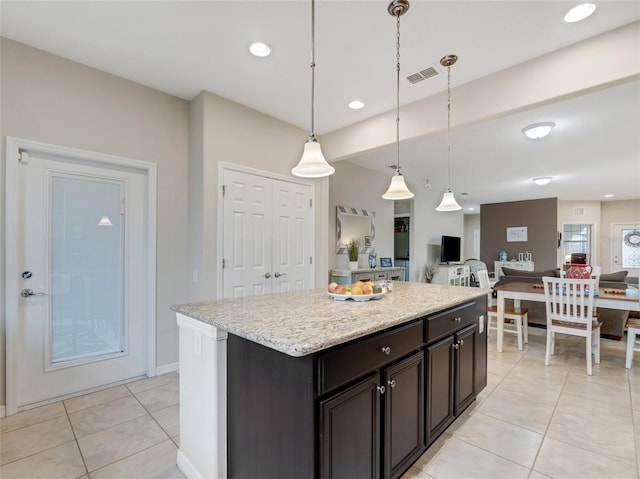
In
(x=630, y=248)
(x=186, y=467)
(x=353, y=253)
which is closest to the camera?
(x=186, y=467)

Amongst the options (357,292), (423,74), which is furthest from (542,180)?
(357,292)

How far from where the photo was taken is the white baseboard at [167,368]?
10.2 ft

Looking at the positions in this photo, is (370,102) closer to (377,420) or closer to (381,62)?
(381,62)

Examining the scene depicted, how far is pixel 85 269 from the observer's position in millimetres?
2764

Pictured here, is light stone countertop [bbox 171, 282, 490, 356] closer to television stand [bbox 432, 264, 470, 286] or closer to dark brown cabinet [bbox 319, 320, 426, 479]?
dark brown cabinet [bbox 319, 320, 426, 479]

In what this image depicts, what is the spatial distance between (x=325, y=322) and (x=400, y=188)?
158 cm

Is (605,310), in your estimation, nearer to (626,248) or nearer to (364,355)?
(364,355)

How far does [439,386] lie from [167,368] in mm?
2645

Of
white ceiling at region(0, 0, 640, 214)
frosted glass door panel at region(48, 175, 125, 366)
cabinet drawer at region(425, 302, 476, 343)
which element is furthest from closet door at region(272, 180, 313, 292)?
cabinet drawer at region(425, 302, 476, 343)

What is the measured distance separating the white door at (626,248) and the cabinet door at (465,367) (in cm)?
999

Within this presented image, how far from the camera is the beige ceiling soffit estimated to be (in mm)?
2145

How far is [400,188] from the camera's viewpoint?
2.63 meters

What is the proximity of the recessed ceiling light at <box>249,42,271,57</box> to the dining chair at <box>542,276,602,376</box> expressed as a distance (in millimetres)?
3561

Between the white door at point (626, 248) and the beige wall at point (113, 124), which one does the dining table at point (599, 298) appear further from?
the white door at point (626, 248)
